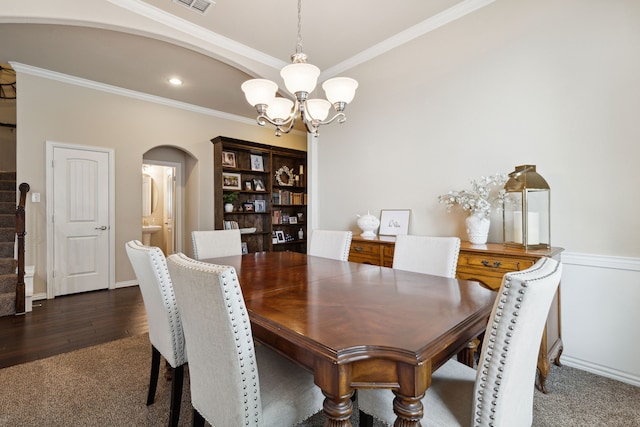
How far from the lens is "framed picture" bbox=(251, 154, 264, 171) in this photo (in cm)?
512

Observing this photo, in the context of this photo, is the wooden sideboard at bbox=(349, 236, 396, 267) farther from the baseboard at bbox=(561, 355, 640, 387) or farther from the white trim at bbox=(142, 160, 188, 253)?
the white trim at bbox=(142, 160, 188, 253)

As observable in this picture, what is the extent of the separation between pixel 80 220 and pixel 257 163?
2637 millimetres

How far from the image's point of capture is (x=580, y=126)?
2049mm

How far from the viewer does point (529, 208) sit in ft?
6.82

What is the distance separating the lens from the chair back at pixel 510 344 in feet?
2.61

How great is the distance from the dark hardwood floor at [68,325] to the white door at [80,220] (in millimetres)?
292

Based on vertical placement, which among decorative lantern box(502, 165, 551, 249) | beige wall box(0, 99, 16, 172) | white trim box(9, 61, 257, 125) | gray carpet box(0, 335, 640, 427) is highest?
white trim box(9, 61, 257, 125)

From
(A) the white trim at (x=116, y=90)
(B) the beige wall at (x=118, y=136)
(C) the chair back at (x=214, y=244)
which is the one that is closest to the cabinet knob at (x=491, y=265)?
(C) the chair back at (x=214, y=244)

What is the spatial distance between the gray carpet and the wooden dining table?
0.76m

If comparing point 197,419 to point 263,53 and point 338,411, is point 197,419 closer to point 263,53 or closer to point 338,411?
point 338,411

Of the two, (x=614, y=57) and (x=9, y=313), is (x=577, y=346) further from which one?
(x=9, y=313)

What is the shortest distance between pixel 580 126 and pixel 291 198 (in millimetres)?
4151

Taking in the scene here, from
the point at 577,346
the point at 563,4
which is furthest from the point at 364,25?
the point at 577,346

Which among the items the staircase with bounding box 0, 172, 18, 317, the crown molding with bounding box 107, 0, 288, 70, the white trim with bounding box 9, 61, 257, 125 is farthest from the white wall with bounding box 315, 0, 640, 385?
the staircase with bounding box 0, 172, 18, 317
